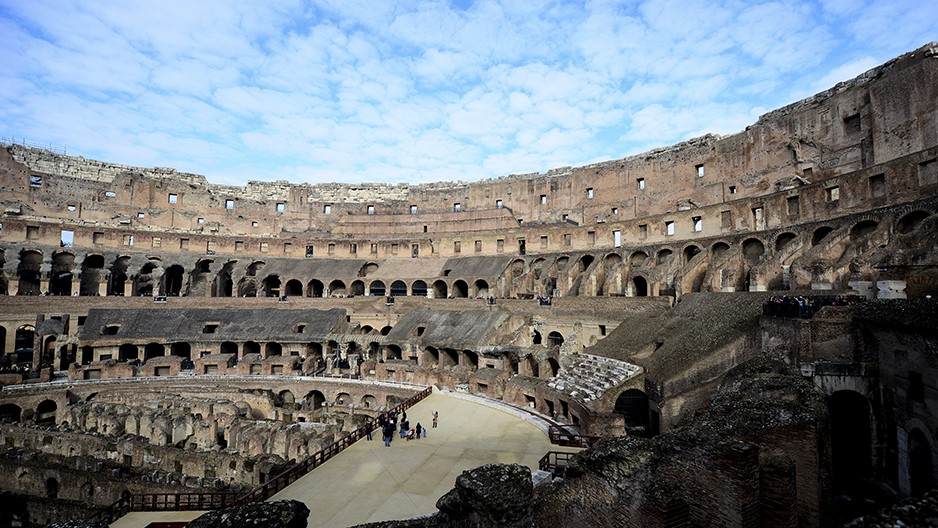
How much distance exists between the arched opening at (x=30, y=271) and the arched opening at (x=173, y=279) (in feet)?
28.4

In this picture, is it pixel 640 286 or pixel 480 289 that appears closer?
pixel 640 286

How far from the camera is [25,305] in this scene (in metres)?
30.2

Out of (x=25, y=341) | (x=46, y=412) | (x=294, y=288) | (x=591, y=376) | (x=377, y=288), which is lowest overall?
(x=46, y=412)

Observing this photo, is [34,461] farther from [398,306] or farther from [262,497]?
[398,306]

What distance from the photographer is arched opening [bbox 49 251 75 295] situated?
118ft

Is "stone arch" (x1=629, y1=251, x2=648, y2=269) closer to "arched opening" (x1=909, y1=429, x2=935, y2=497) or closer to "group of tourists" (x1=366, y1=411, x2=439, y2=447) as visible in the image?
"group of tourists" (x1=366, y1=411, x2=439, y2=447)

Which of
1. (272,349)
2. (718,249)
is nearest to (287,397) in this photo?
(272,349)

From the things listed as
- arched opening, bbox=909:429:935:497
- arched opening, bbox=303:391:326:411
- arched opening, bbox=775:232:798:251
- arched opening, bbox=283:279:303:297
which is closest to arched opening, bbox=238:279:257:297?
arched opening, bbox=283:279:303:297

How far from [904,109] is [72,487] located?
42.2 m

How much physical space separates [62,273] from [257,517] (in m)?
45.1

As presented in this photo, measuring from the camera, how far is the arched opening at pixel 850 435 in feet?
39.5

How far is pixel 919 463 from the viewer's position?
10141 millimetres

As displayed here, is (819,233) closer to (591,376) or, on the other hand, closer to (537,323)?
(591,376)

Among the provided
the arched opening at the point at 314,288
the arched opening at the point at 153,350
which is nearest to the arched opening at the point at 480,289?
the arched opening at the point at 314,288
